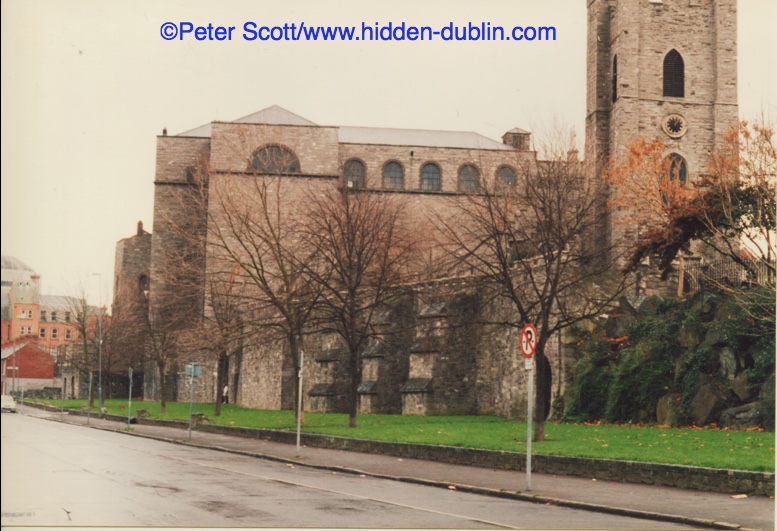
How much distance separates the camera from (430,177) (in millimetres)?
75625

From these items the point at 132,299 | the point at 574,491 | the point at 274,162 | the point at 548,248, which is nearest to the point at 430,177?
the point at 274,162

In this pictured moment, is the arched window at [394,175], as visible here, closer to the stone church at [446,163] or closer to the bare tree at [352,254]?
the stone church at [446,163]

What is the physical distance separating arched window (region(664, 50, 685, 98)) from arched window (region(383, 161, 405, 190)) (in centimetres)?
2183

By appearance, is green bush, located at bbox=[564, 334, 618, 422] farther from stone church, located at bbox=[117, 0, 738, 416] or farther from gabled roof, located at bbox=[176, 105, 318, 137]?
gabled roof, located at bbox=[176, 105, 318, 137]

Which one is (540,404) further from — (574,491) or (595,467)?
(574,491)

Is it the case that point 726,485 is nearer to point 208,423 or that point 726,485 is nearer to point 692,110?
point 208,423

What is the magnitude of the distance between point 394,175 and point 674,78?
22764 millimetres

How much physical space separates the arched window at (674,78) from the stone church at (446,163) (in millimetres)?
69

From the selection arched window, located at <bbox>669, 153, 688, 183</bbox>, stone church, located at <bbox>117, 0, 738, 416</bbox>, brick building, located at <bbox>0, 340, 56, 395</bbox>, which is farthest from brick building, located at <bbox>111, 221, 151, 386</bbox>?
arched window, located at <bbox>669, 153, 688, 183</bbox>

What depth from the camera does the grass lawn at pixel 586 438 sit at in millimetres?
18812

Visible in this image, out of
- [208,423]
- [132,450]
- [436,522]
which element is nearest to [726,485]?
[436,522]

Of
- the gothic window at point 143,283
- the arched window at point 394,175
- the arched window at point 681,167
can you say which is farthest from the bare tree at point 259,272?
the gothic window at point 143,283

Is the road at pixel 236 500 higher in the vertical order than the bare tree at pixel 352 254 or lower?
lower

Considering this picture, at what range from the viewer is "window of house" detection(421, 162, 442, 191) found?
2970 inches
